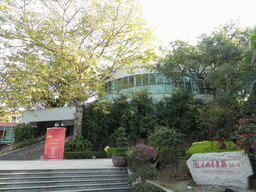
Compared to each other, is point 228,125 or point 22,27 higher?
point 22,27

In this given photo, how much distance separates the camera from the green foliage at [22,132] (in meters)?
19.3

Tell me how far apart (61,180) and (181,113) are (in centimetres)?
1283

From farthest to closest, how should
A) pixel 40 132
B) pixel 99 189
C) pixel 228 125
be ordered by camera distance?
pixel 40 132 → pixel 228 125 → pixel 99 189

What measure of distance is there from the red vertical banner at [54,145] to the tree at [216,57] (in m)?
10.9

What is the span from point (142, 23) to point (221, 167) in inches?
442

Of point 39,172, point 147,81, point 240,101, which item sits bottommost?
point 39,172

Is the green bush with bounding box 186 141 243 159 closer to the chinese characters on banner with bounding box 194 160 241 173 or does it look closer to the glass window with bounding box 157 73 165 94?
the chinese characters on banner with bounding box 194 160 241 173

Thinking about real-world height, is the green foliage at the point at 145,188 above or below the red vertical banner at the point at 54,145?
below

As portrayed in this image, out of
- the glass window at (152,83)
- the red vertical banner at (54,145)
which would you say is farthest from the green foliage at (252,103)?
the red vertical banner at (54,145)

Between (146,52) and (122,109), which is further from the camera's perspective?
(122,109)

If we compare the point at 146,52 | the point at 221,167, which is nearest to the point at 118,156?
the point at 221,167

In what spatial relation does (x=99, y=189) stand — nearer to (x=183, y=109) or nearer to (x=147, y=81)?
(x=183, y=109)

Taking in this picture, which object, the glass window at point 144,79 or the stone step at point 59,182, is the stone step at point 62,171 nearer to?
the stone step at point 59,182

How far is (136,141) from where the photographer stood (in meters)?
17.4
